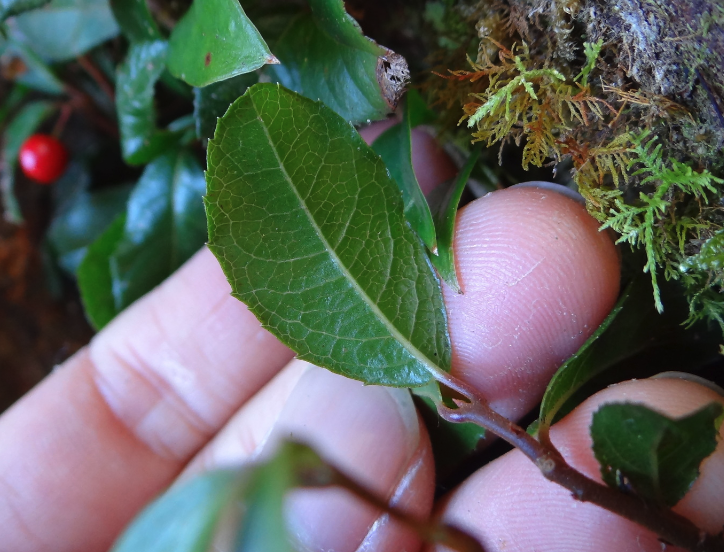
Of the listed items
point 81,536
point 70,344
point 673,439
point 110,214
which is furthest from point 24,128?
point 673,439

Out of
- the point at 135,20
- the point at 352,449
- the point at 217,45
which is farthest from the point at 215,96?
the point at 352,449

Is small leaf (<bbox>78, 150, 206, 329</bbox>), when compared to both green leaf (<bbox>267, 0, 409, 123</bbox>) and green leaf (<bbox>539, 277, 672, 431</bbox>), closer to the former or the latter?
green leaf (<bbox>267, 0, 409, 123</bbox>)

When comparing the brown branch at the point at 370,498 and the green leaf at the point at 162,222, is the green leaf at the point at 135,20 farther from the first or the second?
the brown branch at the point at 370,498

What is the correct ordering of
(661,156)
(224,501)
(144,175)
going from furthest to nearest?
(144,175)
(661,156)
(224,501)

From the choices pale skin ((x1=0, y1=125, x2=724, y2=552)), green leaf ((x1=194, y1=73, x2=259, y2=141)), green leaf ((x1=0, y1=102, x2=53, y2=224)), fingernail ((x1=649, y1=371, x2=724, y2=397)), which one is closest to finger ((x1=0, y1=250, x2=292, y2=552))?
pale skin ((x1=0, y1=125, x2=724, y2=552))

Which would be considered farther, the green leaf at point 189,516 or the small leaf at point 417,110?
the small leaf at point 417,110

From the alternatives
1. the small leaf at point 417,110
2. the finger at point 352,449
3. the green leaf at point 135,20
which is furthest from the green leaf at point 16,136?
the small leaf at point 417,110

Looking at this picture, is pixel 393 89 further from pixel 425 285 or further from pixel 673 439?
pixel 673 439
